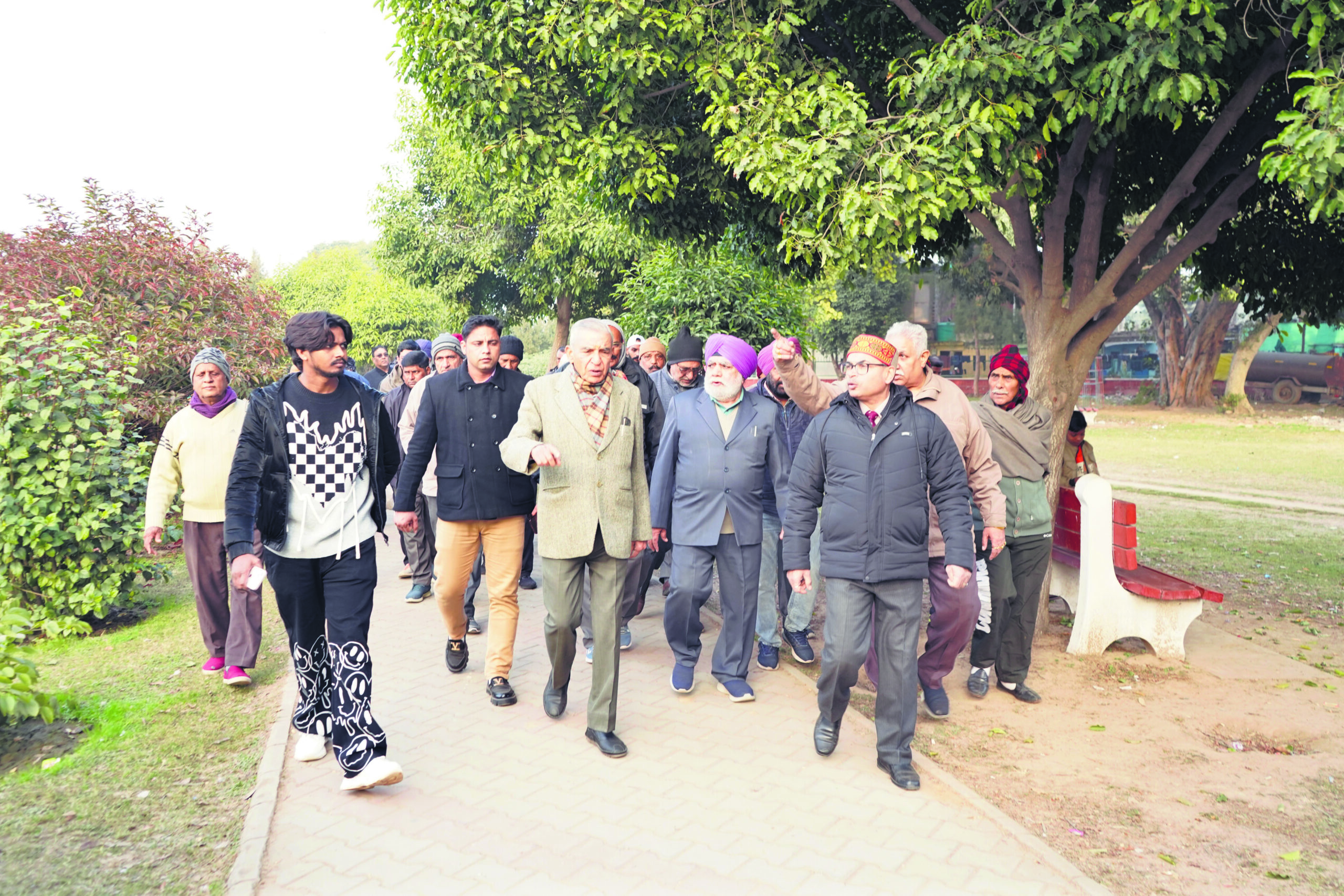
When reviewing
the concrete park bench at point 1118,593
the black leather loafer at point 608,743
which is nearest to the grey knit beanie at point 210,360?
the black leather loafer at point 608,743

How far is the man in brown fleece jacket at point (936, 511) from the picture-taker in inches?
200

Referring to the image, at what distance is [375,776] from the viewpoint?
4.19 meters

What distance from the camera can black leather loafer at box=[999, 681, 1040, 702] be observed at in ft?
18.5

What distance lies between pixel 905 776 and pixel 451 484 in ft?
9.44

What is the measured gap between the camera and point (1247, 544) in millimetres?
10781

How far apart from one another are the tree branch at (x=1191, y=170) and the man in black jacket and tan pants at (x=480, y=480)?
13.5 feet

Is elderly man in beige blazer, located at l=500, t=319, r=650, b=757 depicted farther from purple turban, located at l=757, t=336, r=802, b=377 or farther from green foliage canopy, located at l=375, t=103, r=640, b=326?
green foliage canopy, located at l=375, t=103, r=640, b=326

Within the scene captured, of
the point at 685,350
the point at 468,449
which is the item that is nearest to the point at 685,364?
the point at 685,350

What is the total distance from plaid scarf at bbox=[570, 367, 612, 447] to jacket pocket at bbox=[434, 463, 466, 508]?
91cm

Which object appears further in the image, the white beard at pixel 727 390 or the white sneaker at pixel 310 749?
the white beard at pixel 727 390

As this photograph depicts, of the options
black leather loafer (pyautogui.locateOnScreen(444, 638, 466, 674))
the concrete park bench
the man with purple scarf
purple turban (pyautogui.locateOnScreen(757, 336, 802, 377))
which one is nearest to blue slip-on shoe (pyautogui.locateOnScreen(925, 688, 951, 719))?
the concrete park bench

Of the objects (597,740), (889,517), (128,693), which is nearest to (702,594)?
(597,740)

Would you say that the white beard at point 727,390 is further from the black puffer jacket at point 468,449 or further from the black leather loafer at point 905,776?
the black leather loafer at point 905,776

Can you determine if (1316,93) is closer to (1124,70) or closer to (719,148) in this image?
(1124,70)
